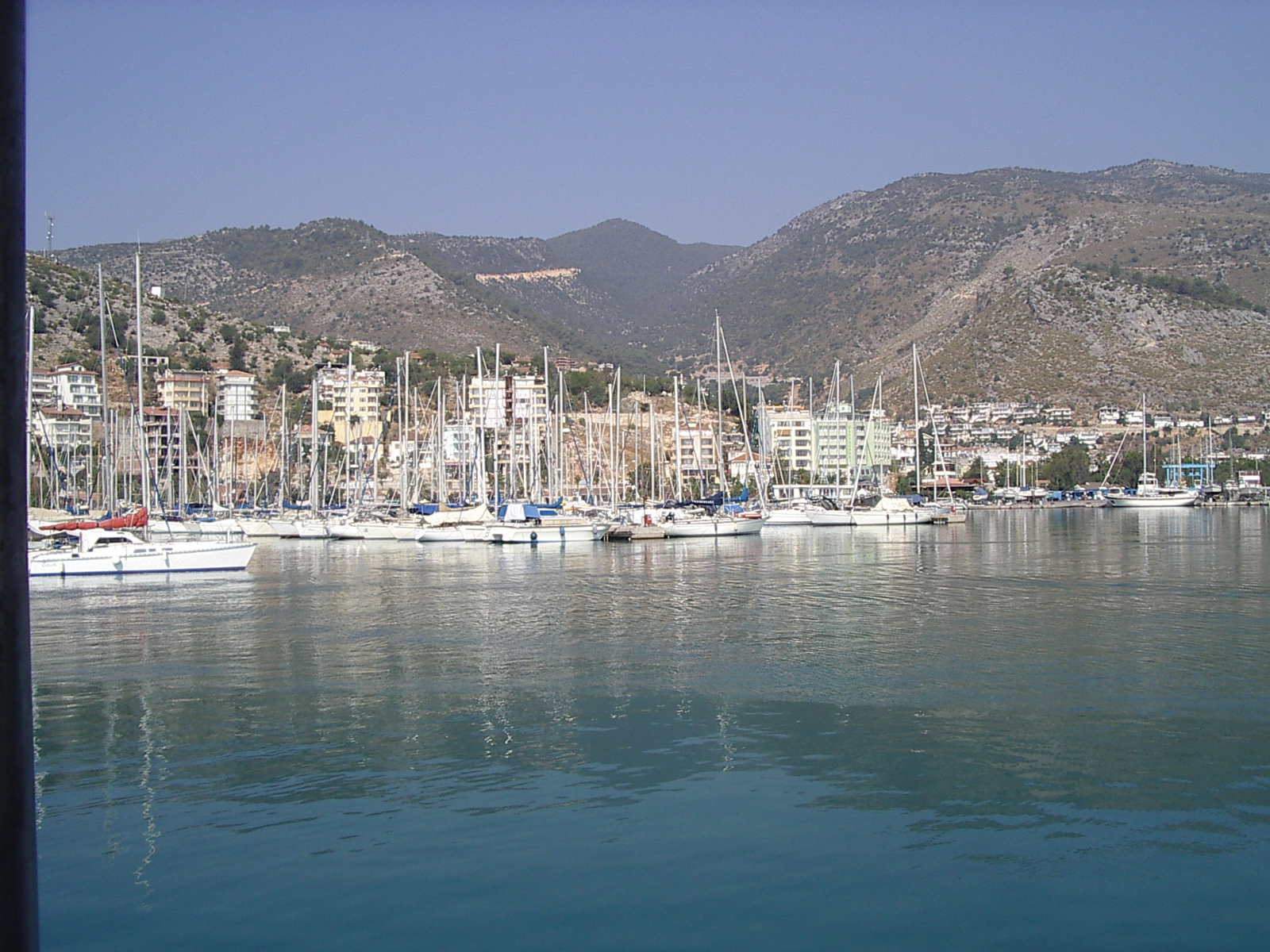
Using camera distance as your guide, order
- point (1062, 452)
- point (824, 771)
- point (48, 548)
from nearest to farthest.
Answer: point (824, 771) < point (48, 548) < point (1062, 452)

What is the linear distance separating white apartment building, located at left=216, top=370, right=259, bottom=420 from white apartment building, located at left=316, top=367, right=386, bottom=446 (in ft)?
23.4

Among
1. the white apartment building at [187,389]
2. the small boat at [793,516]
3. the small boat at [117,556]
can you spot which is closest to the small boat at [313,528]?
the small boat at [117,556]

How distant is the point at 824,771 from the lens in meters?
12.3

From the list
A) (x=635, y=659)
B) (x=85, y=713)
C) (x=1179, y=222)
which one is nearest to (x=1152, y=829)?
(x=635, y=659)

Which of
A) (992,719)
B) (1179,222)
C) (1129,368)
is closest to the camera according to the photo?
(992,719)

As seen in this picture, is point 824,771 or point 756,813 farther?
point 824,771

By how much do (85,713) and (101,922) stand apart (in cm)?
793

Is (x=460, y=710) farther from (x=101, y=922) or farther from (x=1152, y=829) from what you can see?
(x=1152, y=829)

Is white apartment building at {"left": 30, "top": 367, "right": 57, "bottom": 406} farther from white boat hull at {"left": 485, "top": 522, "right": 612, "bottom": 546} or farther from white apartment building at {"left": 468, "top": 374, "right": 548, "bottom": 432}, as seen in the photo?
white boat hull at {"left": 485, "top": 522, "right": 612, "bottom": 546}

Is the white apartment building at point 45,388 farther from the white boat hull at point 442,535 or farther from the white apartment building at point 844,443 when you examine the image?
the white apartment building at point 844,443

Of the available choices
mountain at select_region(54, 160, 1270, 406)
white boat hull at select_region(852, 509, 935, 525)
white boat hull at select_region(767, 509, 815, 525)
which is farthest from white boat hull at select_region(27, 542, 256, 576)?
mountain at select_region(54, 160, 1270, 406)

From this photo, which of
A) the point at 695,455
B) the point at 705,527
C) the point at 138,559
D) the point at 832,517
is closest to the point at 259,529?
the point at 705,527

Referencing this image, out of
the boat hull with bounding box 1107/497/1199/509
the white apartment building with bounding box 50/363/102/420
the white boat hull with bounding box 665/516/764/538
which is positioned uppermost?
the white apartment building with bounding box 50/363/102/420

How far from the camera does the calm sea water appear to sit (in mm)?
8547
